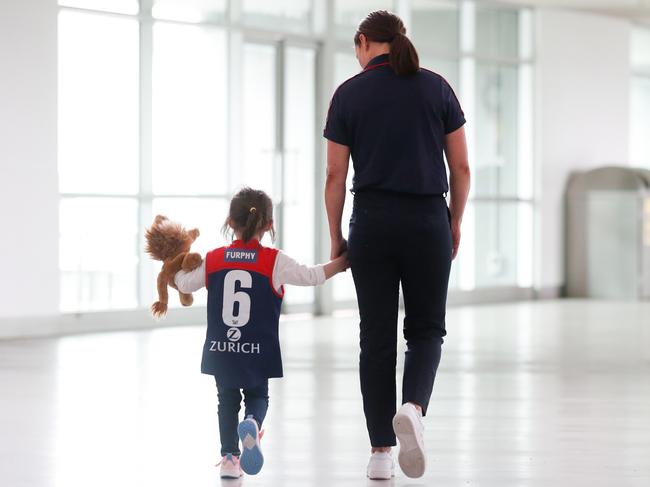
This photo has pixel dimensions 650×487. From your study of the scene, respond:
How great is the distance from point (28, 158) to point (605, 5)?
24.9 feet

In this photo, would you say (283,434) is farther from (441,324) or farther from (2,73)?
(2,73)

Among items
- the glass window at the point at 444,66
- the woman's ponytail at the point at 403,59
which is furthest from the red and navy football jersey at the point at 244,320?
the glass window at the point at 444,66

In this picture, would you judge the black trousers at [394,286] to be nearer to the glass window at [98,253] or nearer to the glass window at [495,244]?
the glass window at [98,253]

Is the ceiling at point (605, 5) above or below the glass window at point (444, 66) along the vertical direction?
above

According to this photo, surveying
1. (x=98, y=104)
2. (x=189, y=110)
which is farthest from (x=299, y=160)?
(x=98, y=104)

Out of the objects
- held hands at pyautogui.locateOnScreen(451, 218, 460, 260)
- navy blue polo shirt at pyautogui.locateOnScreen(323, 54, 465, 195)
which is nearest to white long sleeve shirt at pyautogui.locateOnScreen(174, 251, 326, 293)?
navy blue polo shirt at pyautogui.locateOnScreen(323, 54, 465, 195)

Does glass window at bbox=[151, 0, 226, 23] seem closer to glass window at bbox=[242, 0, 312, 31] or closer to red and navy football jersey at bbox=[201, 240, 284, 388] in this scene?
glass window at bbox=[242, 0, 312, 31]

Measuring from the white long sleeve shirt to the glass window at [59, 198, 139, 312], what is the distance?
6199mm

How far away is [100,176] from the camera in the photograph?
397 inches

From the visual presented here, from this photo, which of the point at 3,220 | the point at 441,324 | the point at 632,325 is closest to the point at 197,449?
the point at 441,324

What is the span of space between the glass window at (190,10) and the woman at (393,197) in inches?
282

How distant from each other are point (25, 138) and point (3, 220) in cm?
65

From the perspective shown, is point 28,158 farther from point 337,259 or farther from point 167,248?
point 337,259

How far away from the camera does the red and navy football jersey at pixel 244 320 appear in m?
3.61
